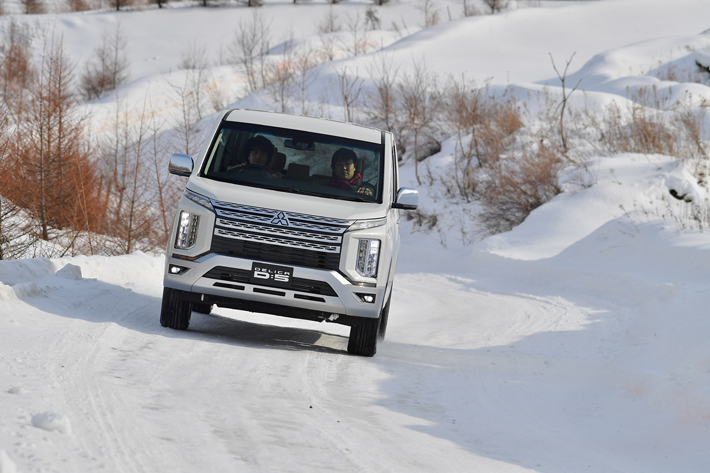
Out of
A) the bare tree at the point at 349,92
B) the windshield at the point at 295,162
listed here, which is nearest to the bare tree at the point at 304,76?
the bare tree at the point at 349,92

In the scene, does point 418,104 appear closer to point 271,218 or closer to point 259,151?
point 259,151

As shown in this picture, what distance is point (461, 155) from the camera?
33.8 metres

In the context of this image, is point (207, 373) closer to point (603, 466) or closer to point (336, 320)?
point (336, 320)

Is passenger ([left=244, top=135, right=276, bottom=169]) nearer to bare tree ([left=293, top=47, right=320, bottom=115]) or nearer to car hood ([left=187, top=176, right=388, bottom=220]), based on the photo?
car hood ([left=187, top=176, right=388, bottom=220])

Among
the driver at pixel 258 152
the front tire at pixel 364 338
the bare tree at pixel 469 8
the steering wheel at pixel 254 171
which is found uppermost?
the bare tree at pixel 469 8

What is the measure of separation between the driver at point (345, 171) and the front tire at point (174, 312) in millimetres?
1873

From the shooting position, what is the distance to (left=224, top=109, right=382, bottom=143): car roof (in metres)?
8.26

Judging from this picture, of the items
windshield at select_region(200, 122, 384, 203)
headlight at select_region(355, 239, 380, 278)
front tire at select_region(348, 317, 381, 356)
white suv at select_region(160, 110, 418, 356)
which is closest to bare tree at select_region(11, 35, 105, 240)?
windshield at select_region(200, 122, 384, 203)

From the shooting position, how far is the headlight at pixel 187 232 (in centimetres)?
712

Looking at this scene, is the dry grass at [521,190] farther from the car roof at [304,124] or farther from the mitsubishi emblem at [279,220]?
the mitsubishi emblem at [279,220]

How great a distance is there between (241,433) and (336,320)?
296 centimetres

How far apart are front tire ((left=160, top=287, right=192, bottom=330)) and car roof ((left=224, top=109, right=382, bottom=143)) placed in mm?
2051

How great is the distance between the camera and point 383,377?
6836mm

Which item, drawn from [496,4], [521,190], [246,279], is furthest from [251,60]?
[246,279]
